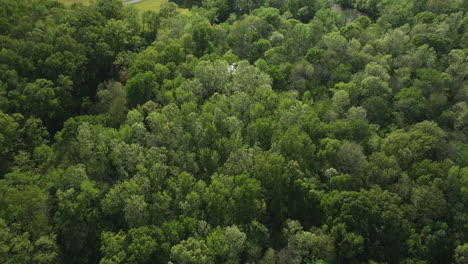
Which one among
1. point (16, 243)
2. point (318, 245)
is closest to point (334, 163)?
point (318, 245)

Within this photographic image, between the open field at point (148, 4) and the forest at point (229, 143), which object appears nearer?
the forest at point (229, 143)

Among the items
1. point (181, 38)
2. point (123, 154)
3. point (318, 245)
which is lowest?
point (318, 245)

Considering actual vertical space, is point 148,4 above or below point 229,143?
above

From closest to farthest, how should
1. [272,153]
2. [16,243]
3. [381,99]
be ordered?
[16,243]
[272,153]
[381,99]

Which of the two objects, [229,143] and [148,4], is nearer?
[229,143]

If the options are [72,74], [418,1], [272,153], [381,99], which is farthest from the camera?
[418,1]

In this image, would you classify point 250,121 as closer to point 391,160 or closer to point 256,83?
point 256,83

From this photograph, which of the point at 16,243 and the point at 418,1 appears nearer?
the point at 16,243

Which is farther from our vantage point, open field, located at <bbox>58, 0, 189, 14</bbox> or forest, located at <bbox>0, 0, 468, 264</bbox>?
open field, located at <bbox>58, 0, 189, 14</bbox>
